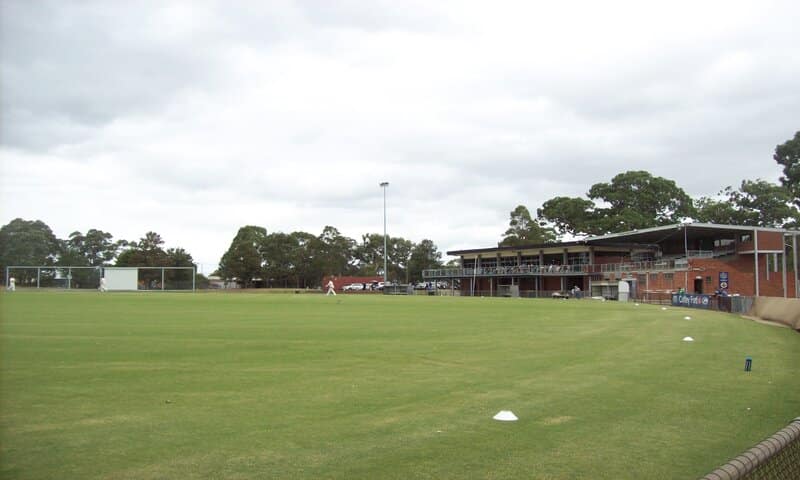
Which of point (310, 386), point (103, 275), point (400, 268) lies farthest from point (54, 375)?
point (400, 268)

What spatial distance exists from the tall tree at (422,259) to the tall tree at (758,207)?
63913mm

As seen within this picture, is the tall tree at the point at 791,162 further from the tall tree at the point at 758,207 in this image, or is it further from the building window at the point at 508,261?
the building window at the point at 508,261

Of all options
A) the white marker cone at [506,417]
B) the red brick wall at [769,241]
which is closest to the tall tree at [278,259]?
the red brick wall at [769,241]

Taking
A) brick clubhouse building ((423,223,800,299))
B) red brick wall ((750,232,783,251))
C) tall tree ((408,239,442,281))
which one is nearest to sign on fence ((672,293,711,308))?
brick clubhouse building ((423,223,800,299))

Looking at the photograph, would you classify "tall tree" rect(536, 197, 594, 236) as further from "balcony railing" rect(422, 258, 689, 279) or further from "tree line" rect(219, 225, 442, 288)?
"tree line" rect(219, 225, 442, 288)

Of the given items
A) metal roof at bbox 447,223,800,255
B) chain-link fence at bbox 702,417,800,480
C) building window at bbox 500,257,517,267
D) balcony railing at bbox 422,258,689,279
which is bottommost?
chain-link fence at bbox 702,417,800,480

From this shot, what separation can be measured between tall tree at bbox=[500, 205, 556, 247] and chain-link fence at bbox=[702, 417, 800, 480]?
117534mm

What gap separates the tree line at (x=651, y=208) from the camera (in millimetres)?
91625

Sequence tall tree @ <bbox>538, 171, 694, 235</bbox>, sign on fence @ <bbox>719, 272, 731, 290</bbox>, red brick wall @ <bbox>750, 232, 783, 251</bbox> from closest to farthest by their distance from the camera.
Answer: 1. sign on fence @ <bbox>719, 272, 731, 290</bbox>
2. red brick wall @ <bbox>750, 232, 783, 251</bbox>
3. tall tree @ <bbox>538, 171, 694, 235</bbox>

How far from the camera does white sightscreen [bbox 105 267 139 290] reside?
267ft

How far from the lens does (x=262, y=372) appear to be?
38.7ft

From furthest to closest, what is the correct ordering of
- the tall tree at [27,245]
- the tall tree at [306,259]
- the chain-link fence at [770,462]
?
1. the tall tree at [306,259]
2. the tall tree at [27,245]
3. the chain-link fence at [770,462]

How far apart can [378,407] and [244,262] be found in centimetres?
11524

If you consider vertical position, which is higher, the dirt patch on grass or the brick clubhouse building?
the brick clubhouse building
